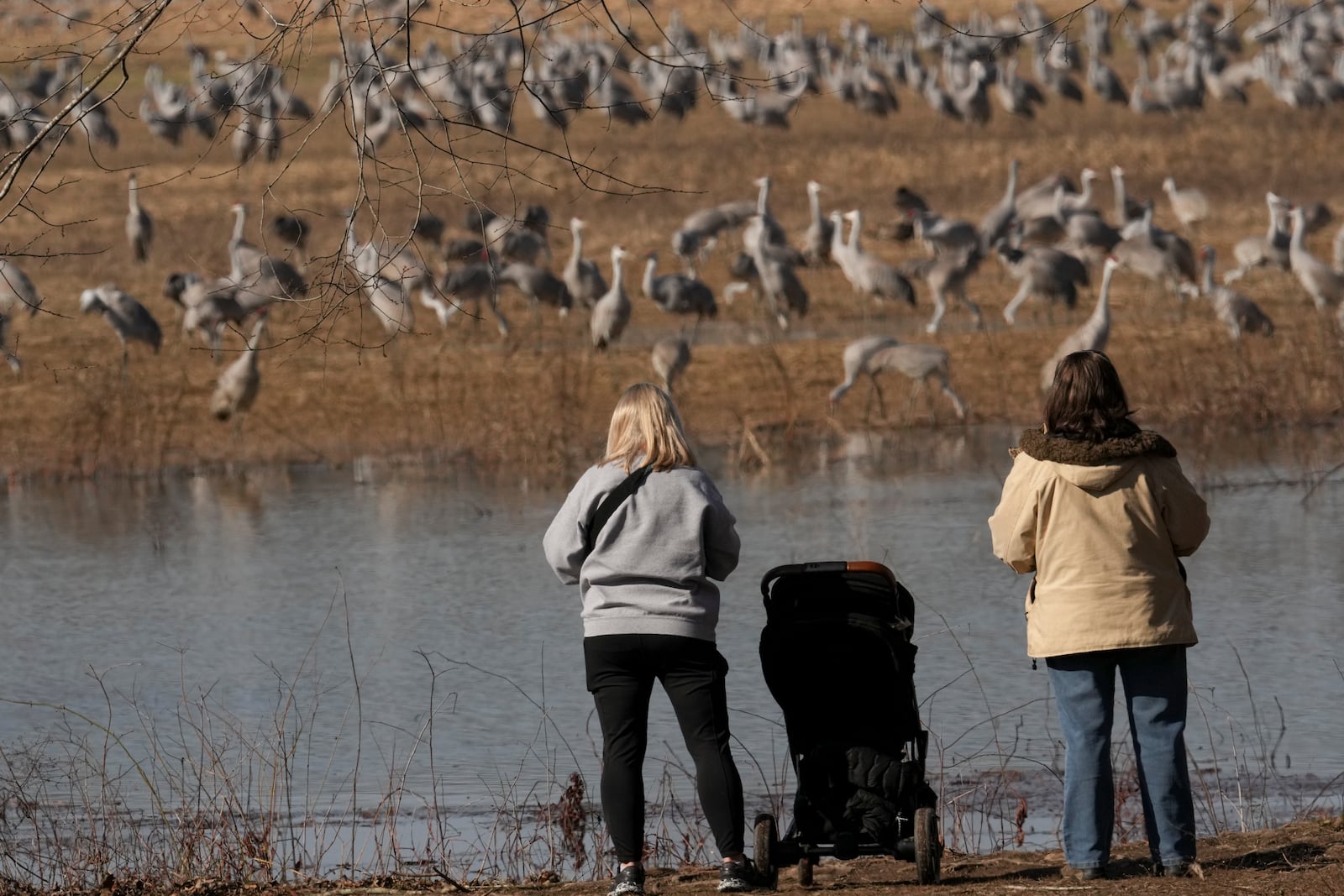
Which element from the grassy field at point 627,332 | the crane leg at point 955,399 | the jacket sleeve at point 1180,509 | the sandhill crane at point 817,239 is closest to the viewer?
the jacket sleeve at point 1180,509

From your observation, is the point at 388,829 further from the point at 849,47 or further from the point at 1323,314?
the point at 849,47

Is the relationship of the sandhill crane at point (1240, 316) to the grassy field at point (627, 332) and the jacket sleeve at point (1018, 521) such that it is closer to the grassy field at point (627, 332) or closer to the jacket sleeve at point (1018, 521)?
the grassy field at point (627, 332)

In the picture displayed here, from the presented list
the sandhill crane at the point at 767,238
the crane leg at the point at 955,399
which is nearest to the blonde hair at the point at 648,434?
the crane leg at the point at 955,399

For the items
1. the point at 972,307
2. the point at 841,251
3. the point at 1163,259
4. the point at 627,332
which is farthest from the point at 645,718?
the point at 841,251

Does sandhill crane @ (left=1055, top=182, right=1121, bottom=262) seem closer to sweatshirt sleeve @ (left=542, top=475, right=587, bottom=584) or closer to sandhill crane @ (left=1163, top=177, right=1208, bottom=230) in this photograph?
sandhill crane @ (left=1163, top=177, right=1208, bottom=230)

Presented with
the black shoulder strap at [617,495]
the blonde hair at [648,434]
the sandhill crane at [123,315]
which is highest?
the sandhill crane at [123,315]

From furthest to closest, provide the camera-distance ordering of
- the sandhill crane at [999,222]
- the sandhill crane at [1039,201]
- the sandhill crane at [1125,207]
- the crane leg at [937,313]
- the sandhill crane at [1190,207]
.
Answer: the sandhill crane at [1125,207], the sandhill crane at [1190,207], the sandhill crane at [1039,201], the sandhill crane at [999,222], the crane leg at [937,313]

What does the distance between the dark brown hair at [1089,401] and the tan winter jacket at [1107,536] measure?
36 millimetres

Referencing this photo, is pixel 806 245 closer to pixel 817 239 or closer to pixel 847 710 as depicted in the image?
pixel 817 239

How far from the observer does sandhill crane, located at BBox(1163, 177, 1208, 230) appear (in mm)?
31141

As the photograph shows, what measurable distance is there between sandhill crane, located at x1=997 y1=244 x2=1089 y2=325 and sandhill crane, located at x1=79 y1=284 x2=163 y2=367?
391 inches

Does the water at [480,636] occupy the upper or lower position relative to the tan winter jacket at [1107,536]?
lower

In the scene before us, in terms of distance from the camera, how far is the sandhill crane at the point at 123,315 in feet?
73.9

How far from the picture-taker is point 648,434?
4.98m
